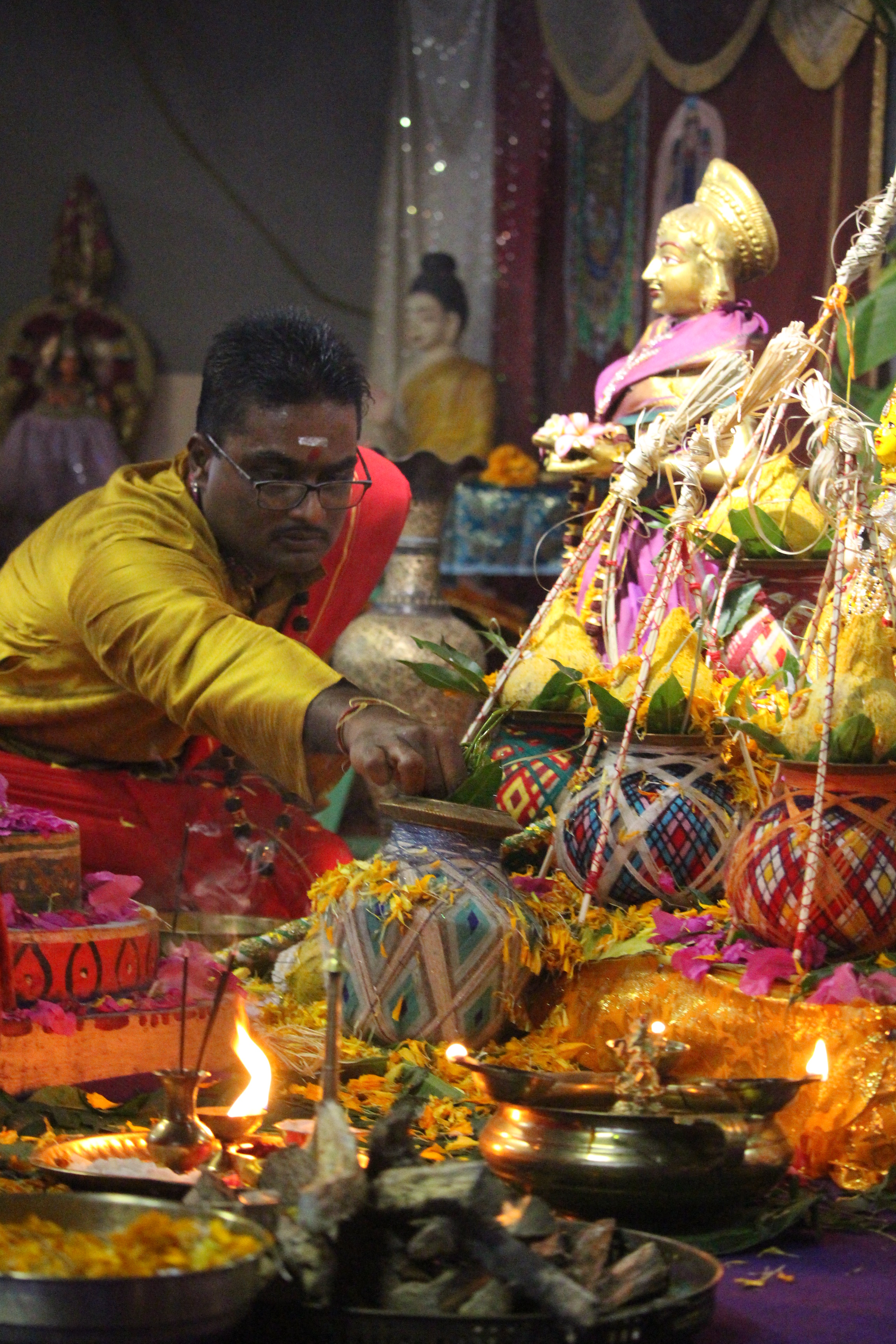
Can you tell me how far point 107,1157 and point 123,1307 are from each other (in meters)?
0.32

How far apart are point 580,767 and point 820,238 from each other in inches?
123

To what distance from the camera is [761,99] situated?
4.96 metres

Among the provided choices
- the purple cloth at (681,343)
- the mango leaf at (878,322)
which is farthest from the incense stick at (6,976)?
the purple cloth at (681,343)

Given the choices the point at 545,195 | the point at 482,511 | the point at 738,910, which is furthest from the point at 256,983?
the point at 545,195

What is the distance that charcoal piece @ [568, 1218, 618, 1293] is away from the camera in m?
0.99

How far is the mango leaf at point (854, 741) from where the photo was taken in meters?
1.54

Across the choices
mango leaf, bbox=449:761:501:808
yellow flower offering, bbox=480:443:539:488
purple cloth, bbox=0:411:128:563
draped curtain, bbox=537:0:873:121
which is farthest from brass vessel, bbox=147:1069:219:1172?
purple cloth, bbox=0:411:128:563

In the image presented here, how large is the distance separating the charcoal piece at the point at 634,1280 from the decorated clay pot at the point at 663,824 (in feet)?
2.59

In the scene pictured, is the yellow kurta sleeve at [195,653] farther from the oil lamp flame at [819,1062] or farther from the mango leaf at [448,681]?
the oil lamp flame at [819,1062]

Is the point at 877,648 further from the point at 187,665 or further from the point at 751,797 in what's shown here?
the point at 187,665

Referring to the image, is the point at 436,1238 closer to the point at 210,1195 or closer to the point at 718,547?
the point at 210,1195

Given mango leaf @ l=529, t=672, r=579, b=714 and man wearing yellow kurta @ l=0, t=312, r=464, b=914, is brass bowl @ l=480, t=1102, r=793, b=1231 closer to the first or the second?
man wearing yellow kurta @ l=0, t=312, r=464, b=914

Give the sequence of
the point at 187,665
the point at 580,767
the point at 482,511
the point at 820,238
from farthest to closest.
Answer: the point at 482,511
the point at 820,238
the point at 580,767
the point at 187,665

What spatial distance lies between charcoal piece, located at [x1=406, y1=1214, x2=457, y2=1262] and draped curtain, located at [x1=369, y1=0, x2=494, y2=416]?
18.8 ft
